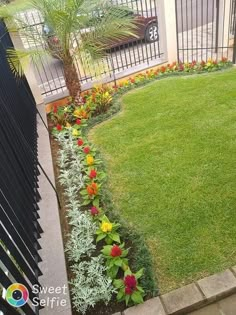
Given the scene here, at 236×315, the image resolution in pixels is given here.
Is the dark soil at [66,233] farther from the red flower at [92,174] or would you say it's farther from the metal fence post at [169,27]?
the metal fence post at [169,27]

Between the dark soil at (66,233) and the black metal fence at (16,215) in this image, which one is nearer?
the black metal fence at (16,215)

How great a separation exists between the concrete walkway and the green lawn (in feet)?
0.79

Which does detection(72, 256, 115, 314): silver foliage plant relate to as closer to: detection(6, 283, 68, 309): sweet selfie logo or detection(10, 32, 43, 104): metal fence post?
detection(6, 283, 68, 309): sweet selfie logo

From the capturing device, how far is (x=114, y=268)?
8.09 ft

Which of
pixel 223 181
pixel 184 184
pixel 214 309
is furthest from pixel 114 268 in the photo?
pixel 223 181

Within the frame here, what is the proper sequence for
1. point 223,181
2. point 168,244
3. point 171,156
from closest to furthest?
point 168,244 < point 223,181 < point 171,156

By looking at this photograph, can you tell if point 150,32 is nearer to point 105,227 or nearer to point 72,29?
point 72,29

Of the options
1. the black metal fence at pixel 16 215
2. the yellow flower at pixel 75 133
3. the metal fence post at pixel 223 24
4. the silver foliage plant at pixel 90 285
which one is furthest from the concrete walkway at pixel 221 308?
the metal fence post at pixel 223 24

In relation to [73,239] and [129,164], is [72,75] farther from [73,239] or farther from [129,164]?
[73,239]

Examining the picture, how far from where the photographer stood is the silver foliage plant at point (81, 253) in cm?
229

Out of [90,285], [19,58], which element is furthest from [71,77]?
[90,285]

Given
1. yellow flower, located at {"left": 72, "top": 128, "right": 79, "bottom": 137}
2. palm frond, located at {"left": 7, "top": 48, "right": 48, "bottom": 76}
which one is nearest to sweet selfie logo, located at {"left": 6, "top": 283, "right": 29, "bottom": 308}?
yellow flower, located at {"left": 72, "top": 128, "right": 79, "bottom": 137}

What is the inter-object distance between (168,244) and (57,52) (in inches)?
162

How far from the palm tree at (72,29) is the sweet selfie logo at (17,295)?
12.7ft
